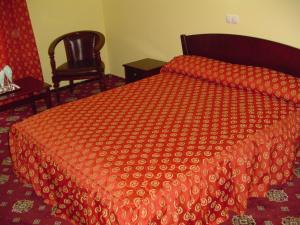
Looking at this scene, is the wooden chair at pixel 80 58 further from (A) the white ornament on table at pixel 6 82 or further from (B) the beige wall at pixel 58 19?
(A) the white ornament on table at pixel 6 82

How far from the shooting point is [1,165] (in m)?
3.52

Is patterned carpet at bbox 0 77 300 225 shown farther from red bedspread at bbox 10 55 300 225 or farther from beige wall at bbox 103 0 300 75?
beige wall at bbox 103 0 300 75

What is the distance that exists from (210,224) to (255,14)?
6.78 feet

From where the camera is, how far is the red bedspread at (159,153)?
2.21 metres

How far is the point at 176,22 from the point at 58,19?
5.53 feet

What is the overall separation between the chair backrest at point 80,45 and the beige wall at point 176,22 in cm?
49

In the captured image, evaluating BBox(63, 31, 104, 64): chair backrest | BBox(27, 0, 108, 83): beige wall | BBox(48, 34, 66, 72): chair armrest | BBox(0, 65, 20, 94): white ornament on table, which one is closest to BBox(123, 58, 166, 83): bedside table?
BBox(63, 31, 104, 64): chair backrest

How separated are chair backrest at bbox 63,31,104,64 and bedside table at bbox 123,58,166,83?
2.09 feet

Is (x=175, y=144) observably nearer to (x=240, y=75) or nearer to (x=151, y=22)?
(x=240, y=75)

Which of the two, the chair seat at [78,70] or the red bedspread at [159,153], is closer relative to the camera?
the red bedspread at [159,153]

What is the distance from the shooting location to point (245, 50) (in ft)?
11.9

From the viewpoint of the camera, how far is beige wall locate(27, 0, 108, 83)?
480 centimetres

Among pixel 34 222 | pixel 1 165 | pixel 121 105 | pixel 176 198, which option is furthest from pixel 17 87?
pixel 176 198

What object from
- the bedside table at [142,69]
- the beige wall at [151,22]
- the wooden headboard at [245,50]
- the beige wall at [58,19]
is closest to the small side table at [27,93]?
the beige wall at [58,19]
